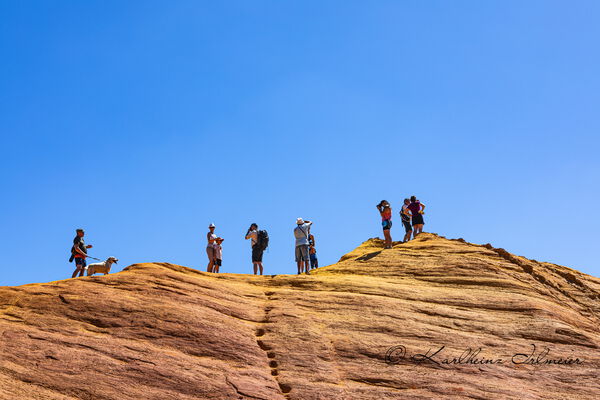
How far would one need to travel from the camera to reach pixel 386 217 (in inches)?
1085

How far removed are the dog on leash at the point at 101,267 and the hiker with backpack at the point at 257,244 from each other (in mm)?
5667

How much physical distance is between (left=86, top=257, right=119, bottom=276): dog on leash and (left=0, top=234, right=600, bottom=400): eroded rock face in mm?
4560

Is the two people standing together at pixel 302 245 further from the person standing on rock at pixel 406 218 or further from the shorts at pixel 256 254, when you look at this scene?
the person standing on rock at pixel 406 218

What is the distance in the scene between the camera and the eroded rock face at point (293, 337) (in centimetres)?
1474

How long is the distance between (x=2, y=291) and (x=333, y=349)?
9.71 metres

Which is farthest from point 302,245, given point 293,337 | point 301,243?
point 293,337

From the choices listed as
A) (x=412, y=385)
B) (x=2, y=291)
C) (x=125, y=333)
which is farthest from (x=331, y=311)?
(x=2, y=291)

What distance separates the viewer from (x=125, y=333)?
16.2 meters

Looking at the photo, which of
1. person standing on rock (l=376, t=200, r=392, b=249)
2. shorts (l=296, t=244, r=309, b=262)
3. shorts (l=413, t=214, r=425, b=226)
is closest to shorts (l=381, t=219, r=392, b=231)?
person standing on rock (l=376, t=200, r=392, b=249)

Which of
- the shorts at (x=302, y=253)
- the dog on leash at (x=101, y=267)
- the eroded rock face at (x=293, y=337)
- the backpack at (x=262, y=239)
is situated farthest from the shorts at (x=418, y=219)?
the dog on leash at (x=101, y=267)

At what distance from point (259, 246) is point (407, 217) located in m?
9.17

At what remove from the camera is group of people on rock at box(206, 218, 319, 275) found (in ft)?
82.2

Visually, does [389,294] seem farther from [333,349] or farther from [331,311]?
[333,349]

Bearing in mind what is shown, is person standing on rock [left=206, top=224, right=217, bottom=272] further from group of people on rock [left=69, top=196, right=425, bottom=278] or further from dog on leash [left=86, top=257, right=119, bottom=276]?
dog on leash [left=86, top=257, right=119, bottom=276]
